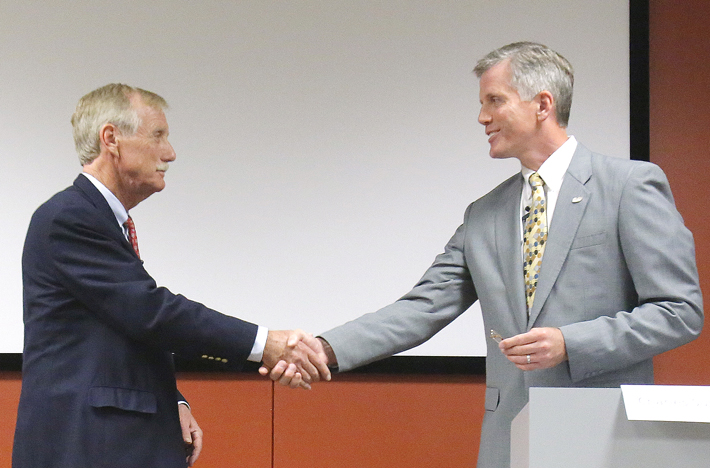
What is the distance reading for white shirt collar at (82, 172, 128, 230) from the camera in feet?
6.48

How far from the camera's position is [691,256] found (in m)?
1.80

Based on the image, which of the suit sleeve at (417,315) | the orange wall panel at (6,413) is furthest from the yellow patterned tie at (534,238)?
the orange wall panel at (6,413)

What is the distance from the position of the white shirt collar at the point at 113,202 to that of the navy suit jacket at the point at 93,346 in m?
0.04

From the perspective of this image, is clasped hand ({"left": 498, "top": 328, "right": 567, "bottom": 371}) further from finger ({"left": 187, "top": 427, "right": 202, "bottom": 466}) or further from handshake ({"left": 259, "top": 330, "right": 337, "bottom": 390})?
finger ({"left": 187, "top": 427, "right": 202, "bottom": 466})

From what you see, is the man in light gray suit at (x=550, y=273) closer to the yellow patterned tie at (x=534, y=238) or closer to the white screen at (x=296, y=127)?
the yellow patterned tie at (x=534, y=238)

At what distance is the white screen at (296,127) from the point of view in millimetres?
2973

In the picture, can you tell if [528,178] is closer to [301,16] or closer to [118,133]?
[118,133]

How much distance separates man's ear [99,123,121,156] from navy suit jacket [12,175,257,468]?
141 mm

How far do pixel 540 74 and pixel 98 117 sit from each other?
1166mm

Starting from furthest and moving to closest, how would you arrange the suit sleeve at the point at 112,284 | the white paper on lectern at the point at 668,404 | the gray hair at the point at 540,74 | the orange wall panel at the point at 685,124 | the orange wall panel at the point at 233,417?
the orange wall panel at the point at 233,417
the orange wall panel at the point at 685,124
the gray hair at the point at 540,74
the suit sleeve at the point at 112,284
the white paper on lectern at the point at 668,404

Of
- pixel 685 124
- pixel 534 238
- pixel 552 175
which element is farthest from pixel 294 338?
pixel 685 124

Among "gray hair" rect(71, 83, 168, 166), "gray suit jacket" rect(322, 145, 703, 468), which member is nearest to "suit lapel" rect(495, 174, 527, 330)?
"gray suit jacket" rect(322, 145, 703, 468)

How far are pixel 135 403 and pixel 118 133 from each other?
0.72 m

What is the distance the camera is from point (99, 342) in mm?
1809
